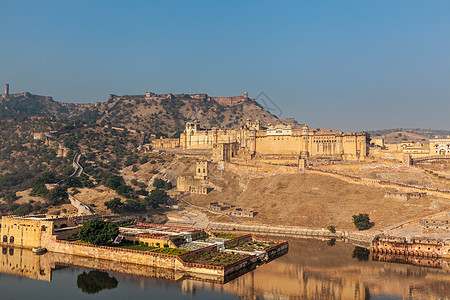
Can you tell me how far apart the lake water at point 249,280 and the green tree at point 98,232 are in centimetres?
252

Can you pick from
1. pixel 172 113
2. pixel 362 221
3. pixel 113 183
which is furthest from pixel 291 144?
pixel 172 113

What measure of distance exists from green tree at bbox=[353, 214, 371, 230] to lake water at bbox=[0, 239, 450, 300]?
932 cm

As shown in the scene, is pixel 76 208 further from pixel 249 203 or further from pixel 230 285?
pixel 230 285

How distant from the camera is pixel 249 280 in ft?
133

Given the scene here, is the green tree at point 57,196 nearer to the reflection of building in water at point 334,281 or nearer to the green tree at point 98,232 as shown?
the green tree at point 98,232

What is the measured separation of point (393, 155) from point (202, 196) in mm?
38197

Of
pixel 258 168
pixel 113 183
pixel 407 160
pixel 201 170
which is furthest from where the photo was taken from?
pixel 201 170

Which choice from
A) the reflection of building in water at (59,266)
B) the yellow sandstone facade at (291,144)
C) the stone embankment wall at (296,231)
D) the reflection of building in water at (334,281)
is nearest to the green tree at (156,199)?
the stone embankment wall at (296,231)

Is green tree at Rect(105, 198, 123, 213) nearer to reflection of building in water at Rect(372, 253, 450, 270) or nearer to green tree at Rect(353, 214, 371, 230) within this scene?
green tree at Rect(353, 214, 371, 230)

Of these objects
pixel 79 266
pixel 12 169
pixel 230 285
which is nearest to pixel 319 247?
pixel 230 285

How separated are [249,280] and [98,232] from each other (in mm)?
19113

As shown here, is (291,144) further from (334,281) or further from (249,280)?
(249,280)

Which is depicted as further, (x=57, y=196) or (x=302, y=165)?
(x=302, y=165)

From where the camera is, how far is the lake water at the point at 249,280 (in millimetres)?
37094
